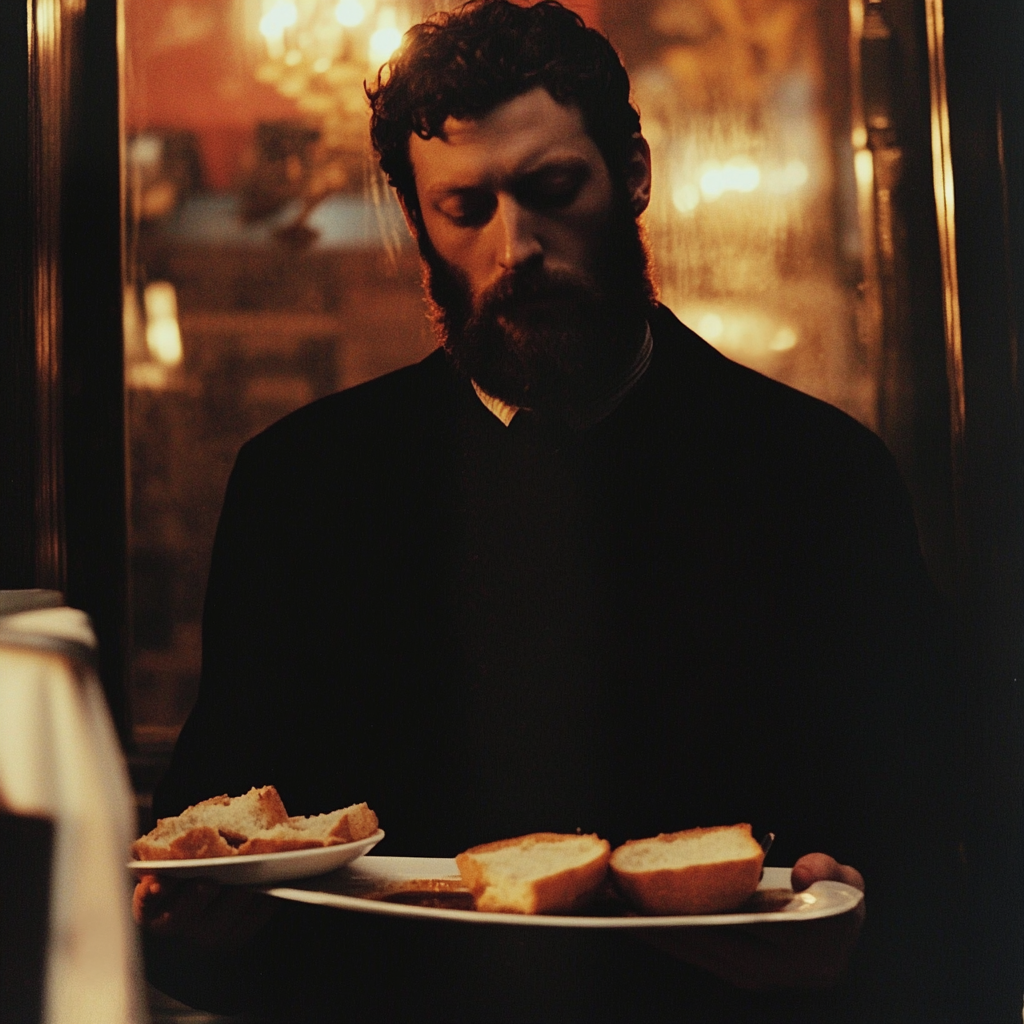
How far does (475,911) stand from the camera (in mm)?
1204

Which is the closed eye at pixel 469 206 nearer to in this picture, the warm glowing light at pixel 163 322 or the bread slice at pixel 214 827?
the warm glowing light at pixel 163 322

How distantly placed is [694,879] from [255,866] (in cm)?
49

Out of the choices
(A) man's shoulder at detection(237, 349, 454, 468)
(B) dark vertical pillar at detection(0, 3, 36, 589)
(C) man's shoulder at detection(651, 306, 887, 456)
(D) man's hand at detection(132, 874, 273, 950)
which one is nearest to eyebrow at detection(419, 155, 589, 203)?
(A) man's shoulder at detection(237, 349, 454, 468)

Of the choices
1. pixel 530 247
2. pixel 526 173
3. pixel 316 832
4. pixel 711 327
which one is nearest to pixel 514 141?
pixel 526 173

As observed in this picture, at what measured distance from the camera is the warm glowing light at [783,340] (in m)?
1.56

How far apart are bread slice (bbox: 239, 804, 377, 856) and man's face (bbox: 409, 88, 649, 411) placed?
0.62 metres

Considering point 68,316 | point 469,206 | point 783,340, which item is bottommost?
point 783,340

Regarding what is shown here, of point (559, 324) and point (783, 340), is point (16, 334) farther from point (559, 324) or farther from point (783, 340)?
point (783, 340)

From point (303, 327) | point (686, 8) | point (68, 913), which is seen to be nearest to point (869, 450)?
point (686, 8)

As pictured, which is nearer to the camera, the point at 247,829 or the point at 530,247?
the point at 247,829

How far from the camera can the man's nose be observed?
1.54m

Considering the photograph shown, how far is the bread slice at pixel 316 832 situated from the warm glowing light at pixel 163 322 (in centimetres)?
70

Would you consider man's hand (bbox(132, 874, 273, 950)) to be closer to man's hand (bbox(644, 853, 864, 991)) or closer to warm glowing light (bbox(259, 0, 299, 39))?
man's hand (bbox(644, 853, 864, 991))

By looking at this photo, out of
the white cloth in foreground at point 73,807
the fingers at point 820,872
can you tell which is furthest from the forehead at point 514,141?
the fingers at point 820,872
